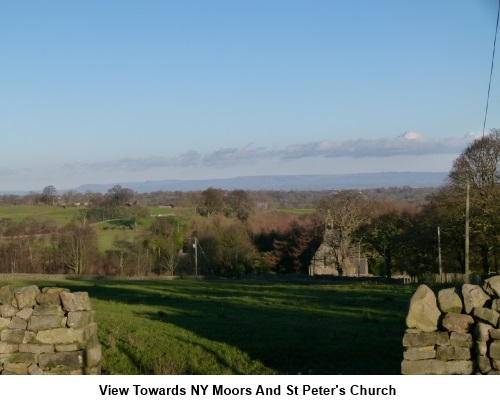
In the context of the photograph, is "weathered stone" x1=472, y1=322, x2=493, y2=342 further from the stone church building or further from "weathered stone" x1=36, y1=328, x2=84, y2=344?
the stone church building

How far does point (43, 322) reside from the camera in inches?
393

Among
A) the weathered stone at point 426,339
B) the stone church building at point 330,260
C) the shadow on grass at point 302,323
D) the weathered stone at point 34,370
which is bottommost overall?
the stone church building at point 330,260

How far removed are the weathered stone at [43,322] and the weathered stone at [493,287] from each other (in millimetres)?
6381

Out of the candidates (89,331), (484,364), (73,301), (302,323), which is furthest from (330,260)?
(484,364)

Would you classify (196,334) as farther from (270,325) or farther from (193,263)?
(193,263)

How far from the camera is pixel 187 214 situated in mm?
87500

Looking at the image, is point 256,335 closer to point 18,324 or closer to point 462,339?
point 18,324

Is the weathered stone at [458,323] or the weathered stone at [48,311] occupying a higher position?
the weathered stone at [48,311]

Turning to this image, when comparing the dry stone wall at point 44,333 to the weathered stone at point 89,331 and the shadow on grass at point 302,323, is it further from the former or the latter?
the shadow on grass at point 302,323

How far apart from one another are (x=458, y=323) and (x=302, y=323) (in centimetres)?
886

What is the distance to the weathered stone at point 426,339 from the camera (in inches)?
353

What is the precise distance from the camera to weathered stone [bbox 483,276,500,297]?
898cm

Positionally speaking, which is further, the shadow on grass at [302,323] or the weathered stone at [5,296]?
the shadow on grass at [302,323]

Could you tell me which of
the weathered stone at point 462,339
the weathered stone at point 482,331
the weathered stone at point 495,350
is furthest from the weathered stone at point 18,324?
the weathered stone at point 495,350
